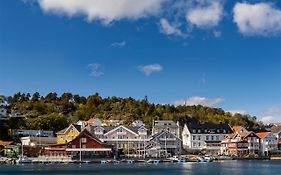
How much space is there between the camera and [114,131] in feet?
342

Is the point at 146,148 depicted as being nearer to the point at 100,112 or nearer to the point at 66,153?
the point at 66,153

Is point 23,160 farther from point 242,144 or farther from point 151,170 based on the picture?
point 242,144

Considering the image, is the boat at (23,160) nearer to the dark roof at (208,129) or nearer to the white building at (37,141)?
the white building at (37,141)

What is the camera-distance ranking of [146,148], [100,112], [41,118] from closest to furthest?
[146,148]
[41,118]
[100,112]

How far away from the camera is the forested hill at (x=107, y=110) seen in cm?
13588

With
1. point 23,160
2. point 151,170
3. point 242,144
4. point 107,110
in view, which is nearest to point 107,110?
point 107,110

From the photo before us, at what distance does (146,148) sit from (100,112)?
49.3 metres

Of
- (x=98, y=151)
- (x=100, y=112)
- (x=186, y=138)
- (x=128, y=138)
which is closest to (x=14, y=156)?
(x=98, y=151)

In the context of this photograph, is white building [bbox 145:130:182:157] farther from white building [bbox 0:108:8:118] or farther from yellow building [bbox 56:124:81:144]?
white building [bbox 0:108:8:118]

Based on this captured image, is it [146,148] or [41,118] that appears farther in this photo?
[41,118]

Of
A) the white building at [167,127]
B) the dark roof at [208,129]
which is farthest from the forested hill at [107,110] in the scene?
the dark roof at [208,129]

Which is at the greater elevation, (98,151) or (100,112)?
(100,112)

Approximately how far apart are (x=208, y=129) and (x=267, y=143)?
559 inches

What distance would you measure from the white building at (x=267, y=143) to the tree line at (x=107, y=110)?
2564 cm
